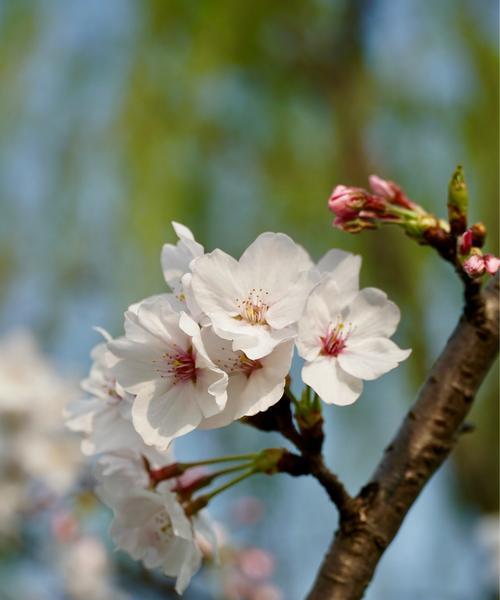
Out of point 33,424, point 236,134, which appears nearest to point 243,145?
point 236,134

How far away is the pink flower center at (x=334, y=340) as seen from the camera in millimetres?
673

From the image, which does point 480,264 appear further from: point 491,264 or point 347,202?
point 347,202

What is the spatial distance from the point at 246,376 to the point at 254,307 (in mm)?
62

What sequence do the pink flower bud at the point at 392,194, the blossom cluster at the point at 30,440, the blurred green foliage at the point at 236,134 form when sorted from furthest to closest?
the blurred green foliage at the point at 236,134
the blossom cluster at the point at 30,440
the pink flower bud at the point at 392,194

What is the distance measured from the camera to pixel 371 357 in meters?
0.69

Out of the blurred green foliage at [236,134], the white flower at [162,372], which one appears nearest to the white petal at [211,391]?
the white flower at [162,372]

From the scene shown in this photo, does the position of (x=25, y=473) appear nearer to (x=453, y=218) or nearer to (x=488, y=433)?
(x=453, y=218)

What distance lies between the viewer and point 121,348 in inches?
26.9

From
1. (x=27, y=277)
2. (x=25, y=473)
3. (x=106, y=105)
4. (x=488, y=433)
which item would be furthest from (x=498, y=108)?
(x=25, y=473)

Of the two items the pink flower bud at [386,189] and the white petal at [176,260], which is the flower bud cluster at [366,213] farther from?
the white petal at [176,260]

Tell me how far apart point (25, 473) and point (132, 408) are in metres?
1.23

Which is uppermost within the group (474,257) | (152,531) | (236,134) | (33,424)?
(236,134)

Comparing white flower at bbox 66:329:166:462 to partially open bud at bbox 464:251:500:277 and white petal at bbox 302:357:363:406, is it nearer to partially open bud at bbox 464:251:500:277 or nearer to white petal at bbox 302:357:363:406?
white petal at bbox 302:357:363:406

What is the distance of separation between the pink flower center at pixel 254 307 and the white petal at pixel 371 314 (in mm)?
88
